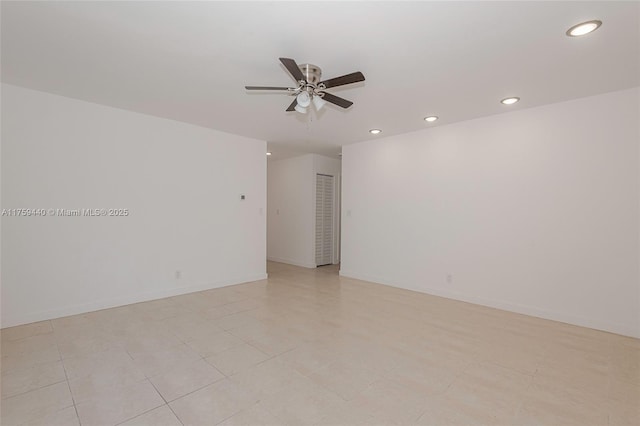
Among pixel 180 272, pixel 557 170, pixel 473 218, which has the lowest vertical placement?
pixel 180 272

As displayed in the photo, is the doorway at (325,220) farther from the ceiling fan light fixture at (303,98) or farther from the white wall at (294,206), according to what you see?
the ceiling fan light fixture at (303,98)

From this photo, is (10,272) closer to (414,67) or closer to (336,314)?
(336,314)

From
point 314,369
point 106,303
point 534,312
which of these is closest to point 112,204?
point 106,303

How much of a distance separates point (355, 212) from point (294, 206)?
178 cm

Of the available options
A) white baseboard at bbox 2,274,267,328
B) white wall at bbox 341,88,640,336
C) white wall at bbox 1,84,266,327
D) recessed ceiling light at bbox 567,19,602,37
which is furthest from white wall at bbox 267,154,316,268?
recessed ceiling light at bbox 567,19,602,37

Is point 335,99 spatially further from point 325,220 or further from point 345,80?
point 325,220

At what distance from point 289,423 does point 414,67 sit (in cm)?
284

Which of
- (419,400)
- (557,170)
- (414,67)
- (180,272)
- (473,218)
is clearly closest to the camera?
(419,400)

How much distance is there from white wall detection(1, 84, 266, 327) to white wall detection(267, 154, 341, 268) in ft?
5.24

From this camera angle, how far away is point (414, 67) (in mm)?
2533

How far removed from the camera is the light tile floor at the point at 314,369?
1.79 metres

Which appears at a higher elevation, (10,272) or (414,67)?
(414,67)

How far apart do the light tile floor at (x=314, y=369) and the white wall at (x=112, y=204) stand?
454 millimetres

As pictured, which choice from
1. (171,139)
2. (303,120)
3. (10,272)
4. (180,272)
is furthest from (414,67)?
(10,272)
